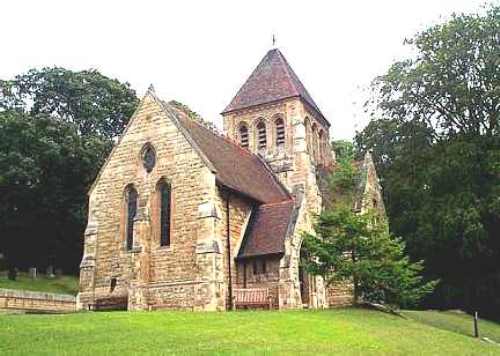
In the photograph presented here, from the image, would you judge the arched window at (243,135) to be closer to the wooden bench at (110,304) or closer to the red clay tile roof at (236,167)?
the red clay tile roof at (236,167)

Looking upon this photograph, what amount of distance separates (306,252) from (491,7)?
63.6 ft

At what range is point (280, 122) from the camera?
39281 millimetres

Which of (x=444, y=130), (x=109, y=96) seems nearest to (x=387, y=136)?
(x=444, y=130)

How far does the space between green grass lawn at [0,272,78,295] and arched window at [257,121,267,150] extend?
1535cm

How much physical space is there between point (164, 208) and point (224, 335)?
13265 mm

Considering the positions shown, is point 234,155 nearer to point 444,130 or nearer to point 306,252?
point 306,252

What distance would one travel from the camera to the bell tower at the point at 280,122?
3744cm

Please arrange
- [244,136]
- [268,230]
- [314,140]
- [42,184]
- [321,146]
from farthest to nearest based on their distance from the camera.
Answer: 1. [42,184]
2. [321,146]
3. [314,140]
4. [244,136]
5. [268,230]

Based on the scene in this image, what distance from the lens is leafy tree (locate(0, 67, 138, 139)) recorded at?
49188mm

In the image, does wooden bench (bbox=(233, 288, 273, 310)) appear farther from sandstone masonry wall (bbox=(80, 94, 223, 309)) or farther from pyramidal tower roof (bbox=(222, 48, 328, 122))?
pyramidal tower roof (bbox=(222, 48, 328, 122))

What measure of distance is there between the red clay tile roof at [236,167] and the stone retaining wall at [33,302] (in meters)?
9.35

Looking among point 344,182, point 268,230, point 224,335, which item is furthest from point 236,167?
point 224,335

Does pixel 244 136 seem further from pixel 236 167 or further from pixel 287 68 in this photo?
pixel 236 167

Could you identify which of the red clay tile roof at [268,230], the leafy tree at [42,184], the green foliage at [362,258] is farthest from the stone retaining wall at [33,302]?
the leafy tree at [42,184]
